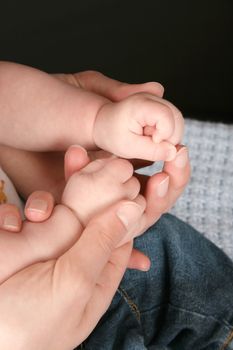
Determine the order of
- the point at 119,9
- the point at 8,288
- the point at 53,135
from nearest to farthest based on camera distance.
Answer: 1. the point at 8,288
2. the point at 53,135
3. the point at 119,9

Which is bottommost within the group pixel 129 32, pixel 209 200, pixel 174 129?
pixel 209 200

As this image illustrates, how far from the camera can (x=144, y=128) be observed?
521 millimetres

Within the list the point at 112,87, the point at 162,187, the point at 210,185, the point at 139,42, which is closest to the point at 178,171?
the point at 162,187

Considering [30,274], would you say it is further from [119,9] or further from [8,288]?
[119,9]

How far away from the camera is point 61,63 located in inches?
51.2

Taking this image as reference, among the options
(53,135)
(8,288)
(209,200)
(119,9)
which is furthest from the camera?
(119,9)

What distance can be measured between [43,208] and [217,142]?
53 cm

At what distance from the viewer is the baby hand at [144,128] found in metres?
0.51

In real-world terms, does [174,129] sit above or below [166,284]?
above

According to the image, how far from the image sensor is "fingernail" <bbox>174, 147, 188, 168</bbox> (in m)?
0.55

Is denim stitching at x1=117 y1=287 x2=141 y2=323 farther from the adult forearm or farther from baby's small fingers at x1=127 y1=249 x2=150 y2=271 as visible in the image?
the adult forearm

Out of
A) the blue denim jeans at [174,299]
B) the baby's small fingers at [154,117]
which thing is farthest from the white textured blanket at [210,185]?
the baby's small fingers at [154,117]

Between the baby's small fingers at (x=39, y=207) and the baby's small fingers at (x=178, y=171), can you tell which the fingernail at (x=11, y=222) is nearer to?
the baby's small fingers at (x=39, y=207)

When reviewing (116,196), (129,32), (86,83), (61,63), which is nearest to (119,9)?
(129,32)
